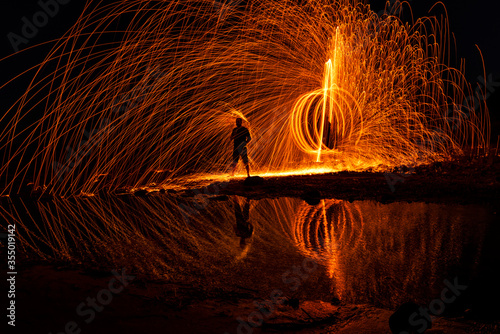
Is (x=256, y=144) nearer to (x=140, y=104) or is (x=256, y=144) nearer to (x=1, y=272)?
(x=140, y=104)

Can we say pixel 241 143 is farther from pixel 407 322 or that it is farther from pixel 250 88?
pixel 407 322

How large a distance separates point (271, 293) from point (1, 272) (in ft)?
9.80

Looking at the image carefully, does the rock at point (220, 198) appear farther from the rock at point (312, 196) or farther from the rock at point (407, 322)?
the rock at point (407, 322)

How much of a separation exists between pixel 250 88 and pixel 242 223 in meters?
8.73

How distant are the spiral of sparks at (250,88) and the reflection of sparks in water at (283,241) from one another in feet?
11.9

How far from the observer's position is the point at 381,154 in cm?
1598

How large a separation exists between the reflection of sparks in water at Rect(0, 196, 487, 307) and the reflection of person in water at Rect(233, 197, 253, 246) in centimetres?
11

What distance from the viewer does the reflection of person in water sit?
5.90m

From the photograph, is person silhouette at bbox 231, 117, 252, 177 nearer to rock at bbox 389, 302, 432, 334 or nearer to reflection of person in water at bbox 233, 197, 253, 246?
reflection of person in water at bbox 233, 197, 253, 246

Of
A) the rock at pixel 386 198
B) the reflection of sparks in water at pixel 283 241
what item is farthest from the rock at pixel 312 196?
the rock at pixel 386 198

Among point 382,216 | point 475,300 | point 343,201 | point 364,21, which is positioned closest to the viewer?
point 475,300

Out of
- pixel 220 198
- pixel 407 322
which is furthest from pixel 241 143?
pixel 407 322

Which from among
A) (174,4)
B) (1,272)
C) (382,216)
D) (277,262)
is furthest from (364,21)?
(1,272)

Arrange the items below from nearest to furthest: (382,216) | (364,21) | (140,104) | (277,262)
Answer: (277,262) < (382,216) < (140,104) < (364,21)
